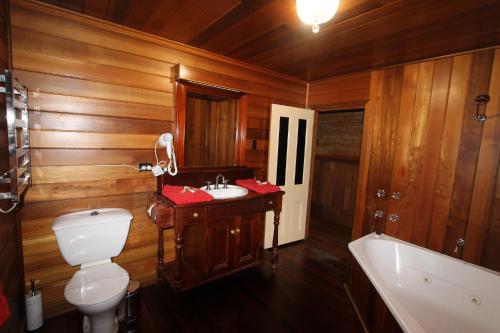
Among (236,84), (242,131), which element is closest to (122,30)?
(236,84)

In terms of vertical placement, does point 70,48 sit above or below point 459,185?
above

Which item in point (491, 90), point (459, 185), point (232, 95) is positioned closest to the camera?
point (491, 90)

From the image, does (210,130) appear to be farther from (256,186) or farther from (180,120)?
(256,186)

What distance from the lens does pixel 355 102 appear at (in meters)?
2.76

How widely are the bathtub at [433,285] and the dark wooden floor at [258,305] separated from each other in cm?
50

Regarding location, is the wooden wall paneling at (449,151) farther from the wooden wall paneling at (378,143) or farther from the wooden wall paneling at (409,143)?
the wooden wall paneling at (378,143)

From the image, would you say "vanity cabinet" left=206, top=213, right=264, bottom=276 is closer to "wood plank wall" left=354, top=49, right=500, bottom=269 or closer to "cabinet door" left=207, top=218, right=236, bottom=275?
"cabinet door" left=207, top=218, right=236, bottom=275

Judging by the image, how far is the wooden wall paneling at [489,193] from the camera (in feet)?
6.03

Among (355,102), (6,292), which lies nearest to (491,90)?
(355,102)

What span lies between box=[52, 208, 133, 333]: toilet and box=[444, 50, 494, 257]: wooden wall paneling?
2639 mm

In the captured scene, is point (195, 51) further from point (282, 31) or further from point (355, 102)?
point (355, 102)

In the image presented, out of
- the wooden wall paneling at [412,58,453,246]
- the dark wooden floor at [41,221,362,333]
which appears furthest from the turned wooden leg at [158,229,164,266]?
the wooden wall paneling at [412,58,453,246]

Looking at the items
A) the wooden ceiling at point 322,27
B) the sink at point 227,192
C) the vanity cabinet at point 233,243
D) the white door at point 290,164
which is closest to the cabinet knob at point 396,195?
the white door at point 290,164

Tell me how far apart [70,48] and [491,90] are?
10.4 feet
